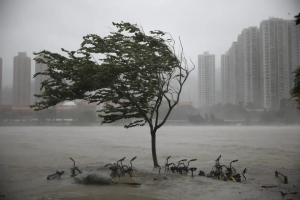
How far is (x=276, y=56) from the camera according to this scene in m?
16.6

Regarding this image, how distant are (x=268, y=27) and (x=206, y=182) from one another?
15.2 metres

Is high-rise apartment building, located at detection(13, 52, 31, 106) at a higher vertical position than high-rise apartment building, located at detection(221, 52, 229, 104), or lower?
lower

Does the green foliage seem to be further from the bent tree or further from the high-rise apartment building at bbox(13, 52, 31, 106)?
the high-rise apartment building at bbox(13, 52, 31, 106)

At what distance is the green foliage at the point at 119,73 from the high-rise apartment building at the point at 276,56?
372 inches

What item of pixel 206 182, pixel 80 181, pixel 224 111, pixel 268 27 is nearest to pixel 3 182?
pixel 80 181

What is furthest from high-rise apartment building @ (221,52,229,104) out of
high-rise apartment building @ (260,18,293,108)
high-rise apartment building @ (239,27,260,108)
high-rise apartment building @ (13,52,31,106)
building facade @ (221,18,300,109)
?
high-rise apartment building @ (13,52,31,106)

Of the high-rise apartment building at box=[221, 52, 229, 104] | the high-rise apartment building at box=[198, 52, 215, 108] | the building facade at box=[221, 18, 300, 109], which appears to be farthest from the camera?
the high-rise apartment building at box=[221, 52, 229, 104]

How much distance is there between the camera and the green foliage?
7.26m

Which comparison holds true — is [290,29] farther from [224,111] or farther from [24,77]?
[224,111]

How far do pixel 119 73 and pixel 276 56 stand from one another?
39.9 feet

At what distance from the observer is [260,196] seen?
18.6 ft

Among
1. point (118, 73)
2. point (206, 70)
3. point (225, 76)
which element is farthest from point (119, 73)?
point (225, 76)

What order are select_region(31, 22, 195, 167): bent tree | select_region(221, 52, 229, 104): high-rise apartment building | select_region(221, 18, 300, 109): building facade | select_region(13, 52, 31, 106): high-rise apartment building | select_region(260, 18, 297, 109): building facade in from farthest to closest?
select_region(221, 52, 229, 104): high-rise apartment building, select_region(260, 18, 297, 109): building facade, select_region(221, 18, 300, 109): building facade, select_region(13, 52, 31, 106): high-rise apartment building, select_region(31, 22, 195, 167): bent tree

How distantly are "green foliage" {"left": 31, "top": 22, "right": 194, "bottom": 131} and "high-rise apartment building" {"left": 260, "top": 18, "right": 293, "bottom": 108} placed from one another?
944 cm
